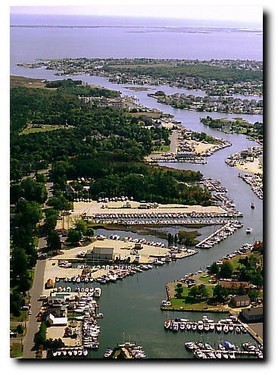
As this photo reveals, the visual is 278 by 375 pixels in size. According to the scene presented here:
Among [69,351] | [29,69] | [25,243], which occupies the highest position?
[29,69]

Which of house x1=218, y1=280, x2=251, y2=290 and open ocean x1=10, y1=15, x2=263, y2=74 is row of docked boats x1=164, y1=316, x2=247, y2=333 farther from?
open ocean x1=10, y1=15, x2=263, y2=74

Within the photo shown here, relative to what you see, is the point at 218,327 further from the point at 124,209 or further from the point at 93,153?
the point at 93,153

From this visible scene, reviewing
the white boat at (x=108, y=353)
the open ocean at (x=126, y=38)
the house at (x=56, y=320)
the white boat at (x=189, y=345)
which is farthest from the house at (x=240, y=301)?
the open ocean at (x=126, y=38)

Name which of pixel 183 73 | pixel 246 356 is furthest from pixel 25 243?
pixel 183 73

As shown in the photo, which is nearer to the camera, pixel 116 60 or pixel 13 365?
pixel 13 365

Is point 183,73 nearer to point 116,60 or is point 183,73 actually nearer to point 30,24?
point 116,60
